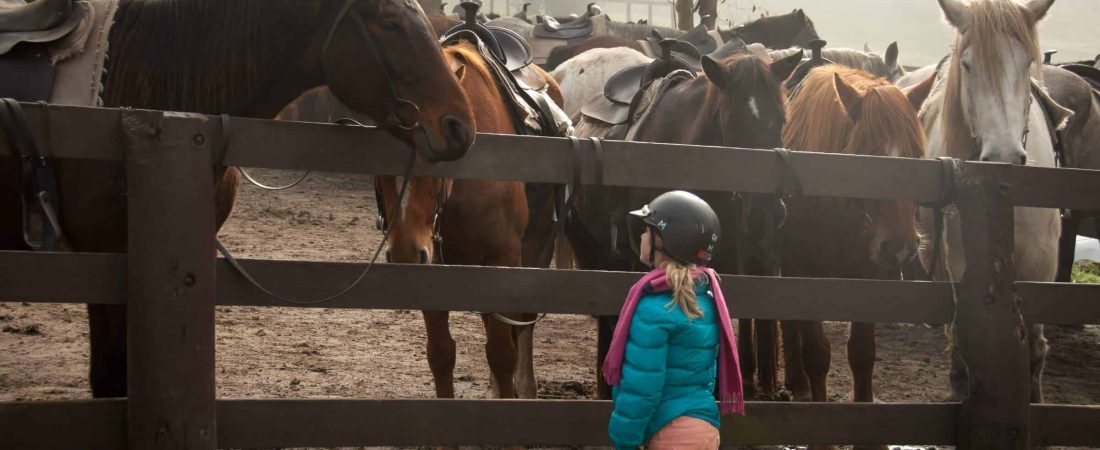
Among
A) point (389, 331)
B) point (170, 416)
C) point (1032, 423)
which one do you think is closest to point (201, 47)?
point (170, 416)

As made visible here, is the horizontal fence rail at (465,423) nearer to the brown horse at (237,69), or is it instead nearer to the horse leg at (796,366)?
the brown horse at (237,69)

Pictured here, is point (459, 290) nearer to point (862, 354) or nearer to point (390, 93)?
point (390, 93)

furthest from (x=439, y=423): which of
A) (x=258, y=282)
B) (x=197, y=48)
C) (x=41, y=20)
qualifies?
(x=41, y=20)

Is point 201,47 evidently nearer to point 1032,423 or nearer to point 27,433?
point 27,433

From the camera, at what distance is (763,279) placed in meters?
3.73

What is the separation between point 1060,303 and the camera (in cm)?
403

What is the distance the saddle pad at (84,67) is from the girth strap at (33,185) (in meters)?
0.28

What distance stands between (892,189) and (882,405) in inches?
31.1

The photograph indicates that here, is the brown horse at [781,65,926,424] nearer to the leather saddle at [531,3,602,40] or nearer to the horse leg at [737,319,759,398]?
the horse leg at [737,319,759,398]

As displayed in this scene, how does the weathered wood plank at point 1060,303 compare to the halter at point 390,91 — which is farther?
the weathered wood plank at point 1060,303

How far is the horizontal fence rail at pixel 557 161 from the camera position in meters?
3.02

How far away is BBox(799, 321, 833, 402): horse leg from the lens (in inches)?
206

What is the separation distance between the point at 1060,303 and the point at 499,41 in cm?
400

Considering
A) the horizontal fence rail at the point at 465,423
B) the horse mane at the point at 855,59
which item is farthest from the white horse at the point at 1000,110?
the horse mane at the point at 855,59
